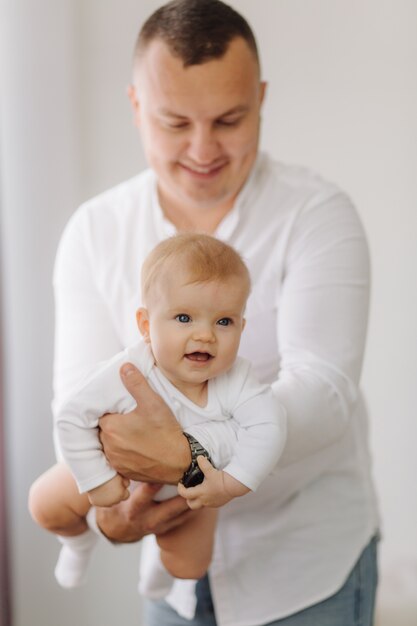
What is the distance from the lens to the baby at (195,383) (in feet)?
3.02

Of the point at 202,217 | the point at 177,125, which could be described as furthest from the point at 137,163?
the point at 177,125

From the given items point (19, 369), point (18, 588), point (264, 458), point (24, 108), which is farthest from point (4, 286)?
point (264, 458)

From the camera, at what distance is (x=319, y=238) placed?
52.4 inches

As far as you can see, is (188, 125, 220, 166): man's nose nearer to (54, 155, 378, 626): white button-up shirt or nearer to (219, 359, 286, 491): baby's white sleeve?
(54, 155, 378, 626): white button-up shirt

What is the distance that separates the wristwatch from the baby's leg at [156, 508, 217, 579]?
19 cm

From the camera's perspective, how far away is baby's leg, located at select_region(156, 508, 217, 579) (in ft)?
3.86

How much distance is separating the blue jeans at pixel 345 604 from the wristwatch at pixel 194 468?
1.88 ft

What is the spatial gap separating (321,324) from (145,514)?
1.16 ft

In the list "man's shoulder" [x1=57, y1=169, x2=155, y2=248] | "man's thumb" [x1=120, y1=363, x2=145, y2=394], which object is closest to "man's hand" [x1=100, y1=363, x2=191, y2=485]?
"man's thumb" [x1=120, y1=363, x2=145, y2=394]

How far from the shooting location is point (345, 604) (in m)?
1.47

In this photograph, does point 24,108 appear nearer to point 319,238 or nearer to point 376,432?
point 319,238

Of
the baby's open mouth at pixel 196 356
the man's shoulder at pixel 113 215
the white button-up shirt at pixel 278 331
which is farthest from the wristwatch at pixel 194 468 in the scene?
the man's shoulder at pixel 113 215

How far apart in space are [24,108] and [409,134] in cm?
98

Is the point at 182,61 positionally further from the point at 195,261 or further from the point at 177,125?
the point at 195,261
